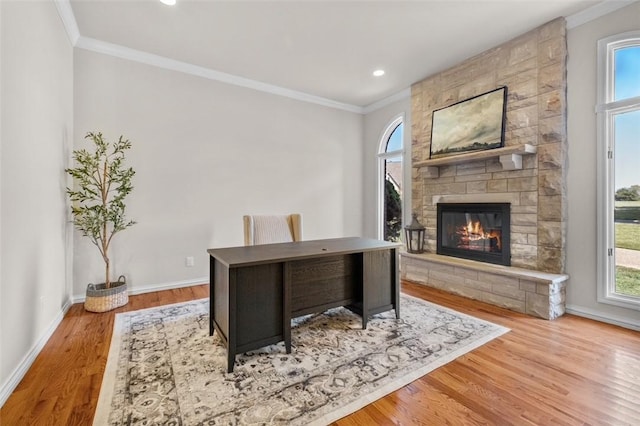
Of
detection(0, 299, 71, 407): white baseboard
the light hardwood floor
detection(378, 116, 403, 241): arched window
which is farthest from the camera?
detection(378, 116, 403, 241): arched window

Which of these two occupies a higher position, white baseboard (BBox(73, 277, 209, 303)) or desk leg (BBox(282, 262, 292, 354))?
desk leg (BBox(282, 262, 292, 354))

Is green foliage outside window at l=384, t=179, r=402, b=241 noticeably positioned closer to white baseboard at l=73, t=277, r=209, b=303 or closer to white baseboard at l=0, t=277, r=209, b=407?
white baseboard at l=73, t=277, r=209, b=303

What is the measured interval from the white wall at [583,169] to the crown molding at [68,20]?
470 centimetres

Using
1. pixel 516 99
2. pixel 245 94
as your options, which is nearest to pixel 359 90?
pixel 245 94

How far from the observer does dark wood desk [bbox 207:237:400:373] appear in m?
1.91

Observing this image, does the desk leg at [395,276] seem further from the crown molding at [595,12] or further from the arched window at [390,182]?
the crown molding at [595,12]

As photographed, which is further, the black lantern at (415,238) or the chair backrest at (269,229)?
the black lantern at (415,238)

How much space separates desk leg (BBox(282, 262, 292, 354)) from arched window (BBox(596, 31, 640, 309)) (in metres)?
2.87

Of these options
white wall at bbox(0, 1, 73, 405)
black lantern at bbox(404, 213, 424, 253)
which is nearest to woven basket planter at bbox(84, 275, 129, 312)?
white wall at bbox(0, 1, 73, 405)

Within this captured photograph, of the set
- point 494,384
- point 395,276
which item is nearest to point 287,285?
point 395,276

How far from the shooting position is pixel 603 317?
265cm

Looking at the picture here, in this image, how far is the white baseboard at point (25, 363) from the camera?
5.27 ft

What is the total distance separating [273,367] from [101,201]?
2.75m

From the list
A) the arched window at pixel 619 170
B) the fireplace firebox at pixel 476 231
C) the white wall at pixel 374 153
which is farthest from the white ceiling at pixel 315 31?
the fireplace firebox at pixel 476 231
